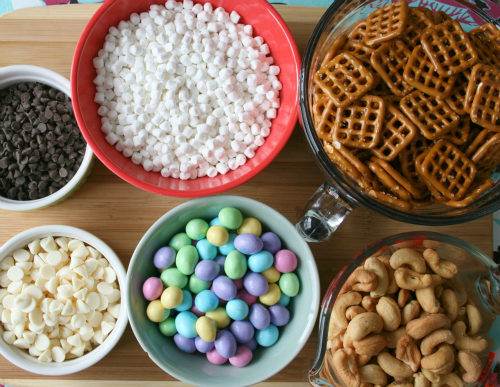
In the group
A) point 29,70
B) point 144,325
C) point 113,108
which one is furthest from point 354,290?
point 29,70

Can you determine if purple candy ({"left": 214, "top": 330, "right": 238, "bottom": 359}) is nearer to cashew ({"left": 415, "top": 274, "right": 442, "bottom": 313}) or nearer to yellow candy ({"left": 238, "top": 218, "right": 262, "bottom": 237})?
yellow candy ({"left": 238, "top": 218, "right": 262, "bottom": 237})

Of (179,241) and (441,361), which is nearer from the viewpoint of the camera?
(441,361)

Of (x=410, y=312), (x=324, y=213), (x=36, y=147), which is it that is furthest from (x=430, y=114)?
(x=36, y=147)

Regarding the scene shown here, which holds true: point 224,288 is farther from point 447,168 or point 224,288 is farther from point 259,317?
point 447,168

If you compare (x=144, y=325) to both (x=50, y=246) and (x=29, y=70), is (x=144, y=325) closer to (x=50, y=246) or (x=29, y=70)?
(x=50, y=246)

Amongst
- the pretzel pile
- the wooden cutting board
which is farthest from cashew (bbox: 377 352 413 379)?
the pretzel pile

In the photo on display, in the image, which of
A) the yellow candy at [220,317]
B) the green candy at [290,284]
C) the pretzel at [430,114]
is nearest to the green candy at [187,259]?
the yellow candy at [220,317]
